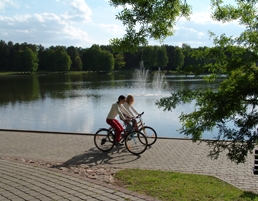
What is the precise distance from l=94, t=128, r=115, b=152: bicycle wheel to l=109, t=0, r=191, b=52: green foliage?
4.24 metres

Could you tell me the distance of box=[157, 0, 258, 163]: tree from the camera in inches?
191

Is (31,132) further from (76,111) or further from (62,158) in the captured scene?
(76,111)

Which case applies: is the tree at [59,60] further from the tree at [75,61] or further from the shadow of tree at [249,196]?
the shadow of tree at [249,196]

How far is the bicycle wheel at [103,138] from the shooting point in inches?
385

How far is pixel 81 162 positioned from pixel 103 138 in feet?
4.13

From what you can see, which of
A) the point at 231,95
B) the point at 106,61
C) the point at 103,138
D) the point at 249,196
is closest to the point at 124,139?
the point at 103,138

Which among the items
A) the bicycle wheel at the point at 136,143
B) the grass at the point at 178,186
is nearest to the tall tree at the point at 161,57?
the bicycle wheel at the point at 136,143

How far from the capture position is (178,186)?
21.0 feet

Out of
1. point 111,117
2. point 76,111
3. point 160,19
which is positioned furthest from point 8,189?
point 76,111

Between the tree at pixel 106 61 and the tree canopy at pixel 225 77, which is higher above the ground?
the tree at pixel 106 61

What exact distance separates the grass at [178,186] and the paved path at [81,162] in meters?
0.49

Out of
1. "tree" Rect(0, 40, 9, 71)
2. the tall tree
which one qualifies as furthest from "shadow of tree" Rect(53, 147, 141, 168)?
"tree" Rect(0, 40, 9, 71)

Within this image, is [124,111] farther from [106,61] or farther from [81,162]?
[106,61]

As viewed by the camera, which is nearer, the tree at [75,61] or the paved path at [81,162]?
the paved path at [81,162]
